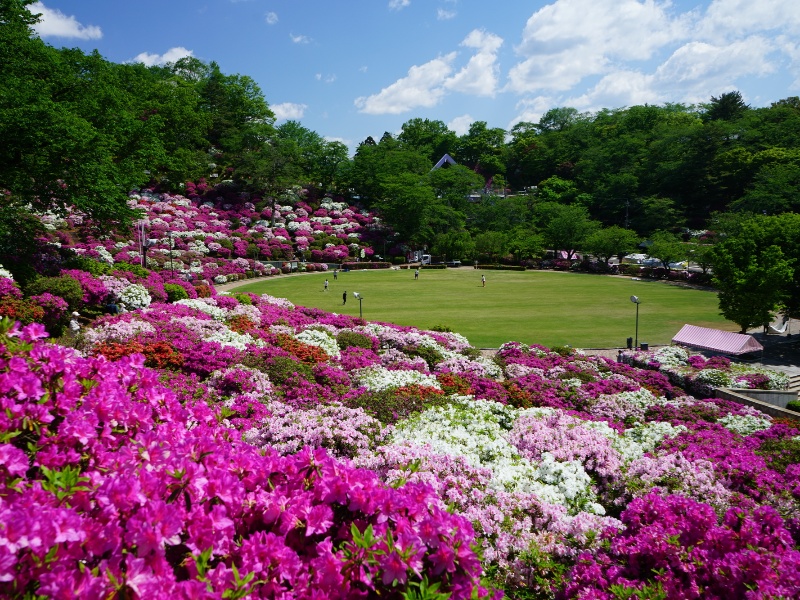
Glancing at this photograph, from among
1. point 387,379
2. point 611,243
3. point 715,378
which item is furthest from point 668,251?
point 387,379

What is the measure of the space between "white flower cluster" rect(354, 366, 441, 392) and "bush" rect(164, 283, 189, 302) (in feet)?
40.0

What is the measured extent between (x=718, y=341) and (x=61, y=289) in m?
25.1

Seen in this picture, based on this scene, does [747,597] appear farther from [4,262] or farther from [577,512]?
[4,262]

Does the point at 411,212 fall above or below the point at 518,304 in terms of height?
above

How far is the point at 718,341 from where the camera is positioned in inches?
910

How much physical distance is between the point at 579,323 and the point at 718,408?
16.0 m

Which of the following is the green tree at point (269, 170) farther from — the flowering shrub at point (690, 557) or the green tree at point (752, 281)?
the flowering shrub at point (690, 557)

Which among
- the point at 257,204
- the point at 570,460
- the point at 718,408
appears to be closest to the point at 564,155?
the point at 257,204

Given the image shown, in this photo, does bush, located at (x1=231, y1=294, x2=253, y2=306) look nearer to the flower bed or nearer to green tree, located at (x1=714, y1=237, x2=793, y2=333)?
the flower bed

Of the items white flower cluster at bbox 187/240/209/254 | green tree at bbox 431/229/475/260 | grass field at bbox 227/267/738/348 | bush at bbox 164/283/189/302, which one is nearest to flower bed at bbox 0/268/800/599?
bush at bbox 164/283/189/302

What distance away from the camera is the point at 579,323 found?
2897 centimetres

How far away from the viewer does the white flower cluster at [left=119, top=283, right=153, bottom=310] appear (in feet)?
61.5

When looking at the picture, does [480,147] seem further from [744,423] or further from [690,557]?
[690,557]

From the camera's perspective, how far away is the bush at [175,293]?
2175 cm
